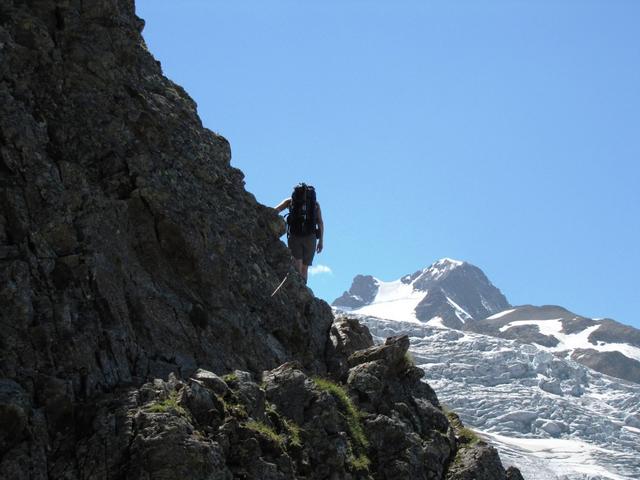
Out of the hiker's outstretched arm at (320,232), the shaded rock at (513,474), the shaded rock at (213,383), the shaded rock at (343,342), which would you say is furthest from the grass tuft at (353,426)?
the hiker's outstretched arm at (320,232)

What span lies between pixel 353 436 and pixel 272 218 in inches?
260

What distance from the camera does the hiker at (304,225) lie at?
23.5m

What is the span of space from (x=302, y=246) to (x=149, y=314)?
8547 millimetres

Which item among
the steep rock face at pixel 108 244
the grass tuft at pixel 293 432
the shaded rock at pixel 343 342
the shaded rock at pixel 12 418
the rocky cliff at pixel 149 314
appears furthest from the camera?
the shaded rock at pixel 343 342

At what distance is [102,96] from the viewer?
712 inches

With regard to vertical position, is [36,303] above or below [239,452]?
above

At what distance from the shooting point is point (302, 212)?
2356 centimetres

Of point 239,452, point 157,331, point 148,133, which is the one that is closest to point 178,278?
point 157,331

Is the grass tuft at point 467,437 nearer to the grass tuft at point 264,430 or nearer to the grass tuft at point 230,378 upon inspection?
the grass tuft at point 264,430

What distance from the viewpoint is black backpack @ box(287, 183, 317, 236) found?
2353 cm

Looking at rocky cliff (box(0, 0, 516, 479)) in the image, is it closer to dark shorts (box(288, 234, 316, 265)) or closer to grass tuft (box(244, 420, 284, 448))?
grass tuft (box(244, 420, 284, 448))

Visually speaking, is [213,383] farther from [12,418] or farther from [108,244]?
[12,418]

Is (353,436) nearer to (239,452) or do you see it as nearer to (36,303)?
(239,452)

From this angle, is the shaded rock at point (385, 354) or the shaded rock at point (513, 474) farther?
the shaded rock at point (385, 354)
